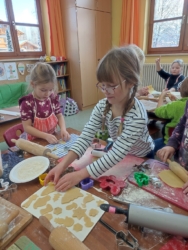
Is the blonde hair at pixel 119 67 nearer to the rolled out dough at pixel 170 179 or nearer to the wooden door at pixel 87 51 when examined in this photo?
the rolled out dough at pixel 170 179

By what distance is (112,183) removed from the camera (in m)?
0.70

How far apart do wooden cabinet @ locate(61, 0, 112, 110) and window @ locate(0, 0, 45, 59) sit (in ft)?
1.96

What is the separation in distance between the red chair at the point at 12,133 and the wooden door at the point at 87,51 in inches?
110

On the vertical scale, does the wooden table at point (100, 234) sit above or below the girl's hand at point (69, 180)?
below

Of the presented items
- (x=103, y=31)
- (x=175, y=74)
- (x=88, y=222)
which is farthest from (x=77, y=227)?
(x=103, y=31)

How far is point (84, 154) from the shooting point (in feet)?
3.08

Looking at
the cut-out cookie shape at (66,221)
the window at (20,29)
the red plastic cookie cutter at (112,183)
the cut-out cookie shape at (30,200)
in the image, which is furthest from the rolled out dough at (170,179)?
the window at (20,29)

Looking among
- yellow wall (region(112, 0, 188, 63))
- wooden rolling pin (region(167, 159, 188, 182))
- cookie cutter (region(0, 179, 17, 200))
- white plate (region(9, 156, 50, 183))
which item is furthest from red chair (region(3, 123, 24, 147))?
yellow wall (region(112, 0, 188, 63))

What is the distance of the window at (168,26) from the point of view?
11.4 ft

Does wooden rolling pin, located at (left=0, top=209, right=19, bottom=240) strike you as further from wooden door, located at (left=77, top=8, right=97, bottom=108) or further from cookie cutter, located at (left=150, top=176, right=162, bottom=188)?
wooden door, located at (left=77, top=8, right=97, bottom=108)

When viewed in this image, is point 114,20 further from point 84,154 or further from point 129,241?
point 129,241

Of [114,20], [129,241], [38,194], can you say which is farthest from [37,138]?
[114,20]

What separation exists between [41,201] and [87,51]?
3.80 m

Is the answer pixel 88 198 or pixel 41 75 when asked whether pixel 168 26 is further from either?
pixel 88 198
